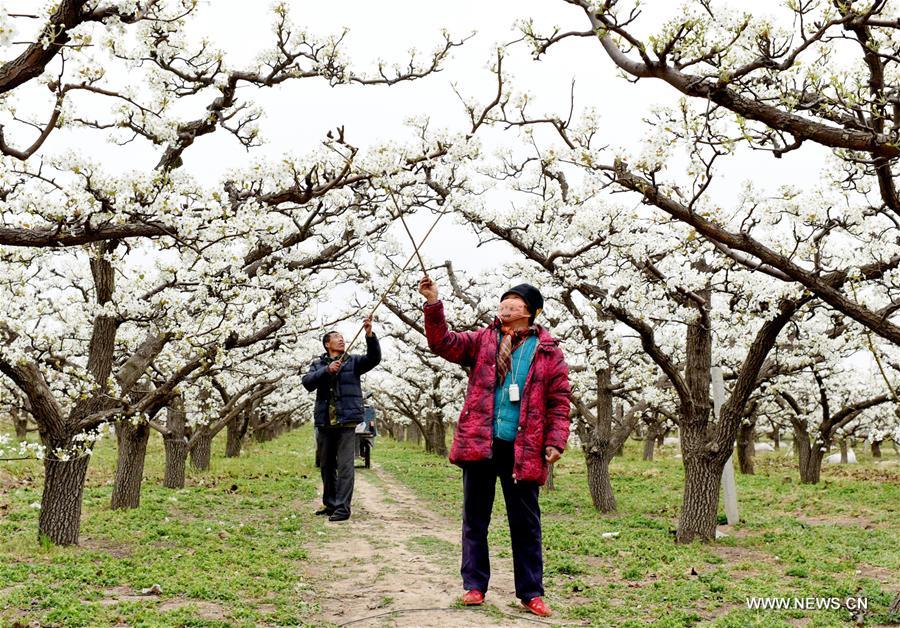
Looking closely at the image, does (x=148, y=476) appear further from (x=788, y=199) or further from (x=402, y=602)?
(x=788, y=199)

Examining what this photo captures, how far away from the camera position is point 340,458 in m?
9.59

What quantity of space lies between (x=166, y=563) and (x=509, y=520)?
388 centimetres

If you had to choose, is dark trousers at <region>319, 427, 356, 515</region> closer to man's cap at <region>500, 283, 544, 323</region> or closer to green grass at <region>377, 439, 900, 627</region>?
green grass at <region>377, 439, 900, 627</region>

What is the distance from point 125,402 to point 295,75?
13.2 ft

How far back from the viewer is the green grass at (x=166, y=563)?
539 centimetres

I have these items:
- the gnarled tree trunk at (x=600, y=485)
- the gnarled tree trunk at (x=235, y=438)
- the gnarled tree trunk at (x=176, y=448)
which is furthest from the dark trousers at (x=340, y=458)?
the gnarled tree trunk at (x=235, y=438)

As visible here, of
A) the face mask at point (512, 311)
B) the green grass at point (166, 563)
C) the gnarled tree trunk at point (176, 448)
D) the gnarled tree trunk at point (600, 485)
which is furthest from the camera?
the gnarled tree trunk at point (176, 448)

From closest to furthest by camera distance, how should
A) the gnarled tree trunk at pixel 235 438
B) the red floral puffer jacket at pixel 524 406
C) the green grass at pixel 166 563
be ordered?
the red floral puffer jacket at pixel 524 406
the green grass at pixel 166 563
the gnarled tree trunk at pixel 235 438

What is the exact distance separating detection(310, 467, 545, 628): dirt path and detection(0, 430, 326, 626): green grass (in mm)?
255

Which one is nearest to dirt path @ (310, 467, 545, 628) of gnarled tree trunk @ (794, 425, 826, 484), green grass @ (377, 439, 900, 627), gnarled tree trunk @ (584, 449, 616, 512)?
green grass @ (377, 439, 900, 627)

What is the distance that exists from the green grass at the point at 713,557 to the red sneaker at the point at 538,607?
330mm

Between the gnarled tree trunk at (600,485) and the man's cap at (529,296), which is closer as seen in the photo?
the man's cap at (529,296)

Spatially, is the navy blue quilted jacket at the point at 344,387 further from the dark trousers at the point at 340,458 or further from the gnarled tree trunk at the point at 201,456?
the gnarled tree trunk at the point at 201,456

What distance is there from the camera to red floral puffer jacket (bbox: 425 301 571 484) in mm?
5129
